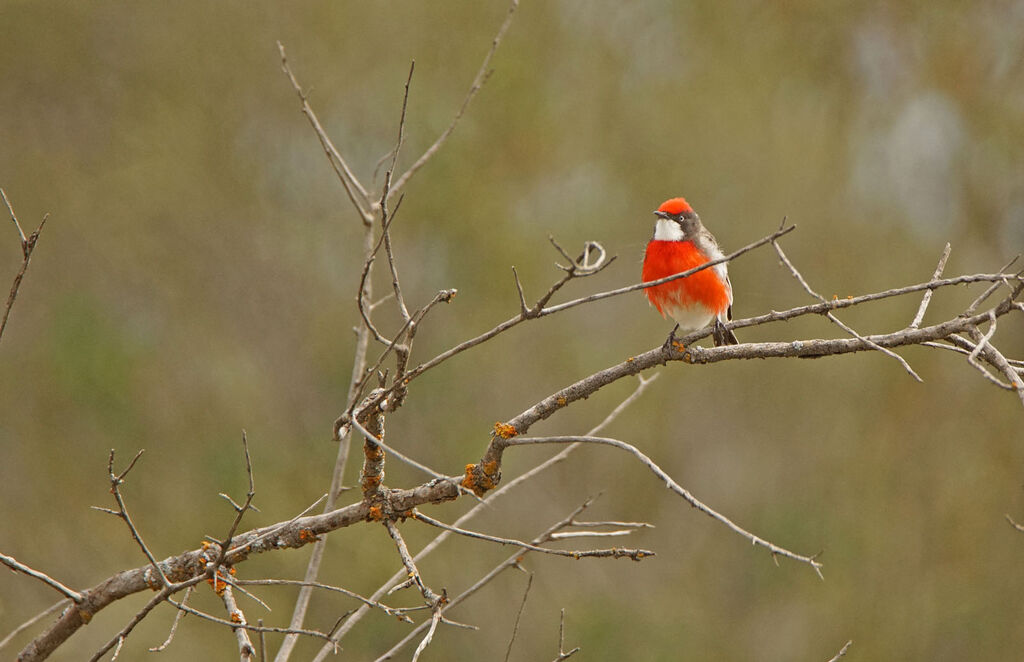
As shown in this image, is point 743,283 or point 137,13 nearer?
point 137,13

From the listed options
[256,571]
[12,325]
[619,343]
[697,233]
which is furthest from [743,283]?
[12,325]

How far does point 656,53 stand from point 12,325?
278 inches

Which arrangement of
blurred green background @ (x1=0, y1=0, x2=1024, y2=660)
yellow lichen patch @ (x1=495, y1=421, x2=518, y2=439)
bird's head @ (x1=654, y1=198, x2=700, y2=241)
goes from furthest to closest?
blurred green background @ (x1=0, y1=0, x2=1024, y2=660) → bird's head @ (x1=654, y1=198, x2=700, y2=241) → yellow lichen patch @ (x1=495, y1=421, x2=518, y2=439)

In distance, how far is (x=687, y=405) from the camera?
12164mm

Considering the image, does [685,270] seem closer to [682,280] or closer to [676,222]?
[682,280]

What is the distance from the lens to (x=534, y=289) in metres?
10.1

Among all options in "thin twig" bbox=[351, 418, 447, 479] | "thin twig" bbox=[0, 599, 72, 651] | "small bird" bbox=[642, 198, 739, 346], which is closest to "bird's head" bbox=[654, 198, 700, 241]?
"small bird" bbox=[642, 198, 739, 346]

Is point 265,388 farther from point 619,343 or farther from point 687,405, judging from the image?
point 687,405

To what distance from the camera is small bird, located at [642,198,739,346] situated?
176 inches

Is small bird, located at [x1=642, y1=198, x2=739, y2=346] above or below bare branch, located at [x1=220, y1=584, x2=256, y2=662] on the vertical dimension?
above

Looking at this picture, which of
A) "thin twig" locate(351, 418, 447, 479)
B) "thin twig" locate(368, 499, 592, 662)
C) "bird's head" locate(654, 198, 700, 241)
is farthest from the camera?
"bird's head" locate(654, 198, 700, 241)

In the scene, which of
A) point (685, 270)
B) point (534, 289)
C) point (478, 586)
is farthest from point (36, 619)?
point (534, 289)

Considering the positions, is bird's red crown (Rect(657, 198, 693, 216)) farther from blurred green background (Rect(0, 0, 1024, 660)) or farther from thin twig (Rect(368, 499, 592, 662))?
blurred green background (Rect(0, 0, 1024, 660))

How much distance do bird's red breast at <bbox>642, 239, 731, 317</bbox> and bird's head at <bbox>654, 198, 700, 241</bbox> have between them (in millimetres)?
74
